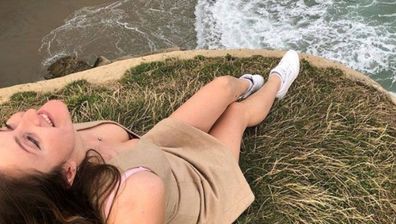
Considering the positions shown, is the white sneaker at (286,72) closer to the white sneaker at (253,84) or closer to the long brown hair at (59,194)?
the white sneaker at (253,84)

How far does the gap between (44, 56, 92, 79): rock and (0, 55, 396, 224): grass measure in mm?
2134

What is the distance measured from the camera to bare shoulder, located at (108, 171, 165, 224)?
6.31ft

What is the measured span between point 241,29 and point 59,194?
7078 mm

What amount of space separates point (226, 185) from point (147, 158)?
25.6 inches

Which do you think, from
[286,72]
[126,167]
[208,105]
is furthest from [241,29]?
[126,167]

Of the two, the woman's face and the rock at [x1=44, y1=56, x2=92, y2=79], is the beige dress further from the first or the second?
the rock at [x1=44, y1=56, x2=92, y2=79]

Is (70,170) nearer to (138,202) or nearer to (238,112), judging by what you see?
(138,202)

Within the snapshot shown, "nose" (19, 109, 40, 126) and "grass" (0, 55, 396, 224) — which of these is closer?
"nose" (19, 109, 40, 126)

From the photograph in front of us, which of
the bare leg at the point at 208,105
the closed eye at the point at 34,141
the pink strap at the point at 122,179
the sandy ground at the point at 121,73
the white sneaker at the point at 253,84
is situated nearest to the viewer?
the closed eye at the point at 34,141

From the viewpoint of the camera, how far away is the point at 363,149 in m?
3.59

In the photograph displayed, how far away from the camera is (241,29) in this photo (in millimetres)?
8484

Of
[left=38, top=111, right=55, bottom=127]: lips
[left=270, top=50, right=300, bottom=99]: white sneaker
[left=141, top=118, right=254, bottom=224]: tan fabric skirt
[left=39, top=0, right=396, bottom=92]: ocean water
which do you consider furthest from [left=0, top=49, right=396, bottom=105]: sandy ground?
[left=38, top=111, right=55, bottom=127]: lips

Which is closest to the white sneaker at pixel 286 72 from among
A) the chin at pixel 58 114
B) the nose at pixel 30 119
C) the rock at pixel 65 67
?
the chin at pixel 58 114

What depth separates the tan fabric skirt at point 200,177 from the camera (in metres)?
2.43
